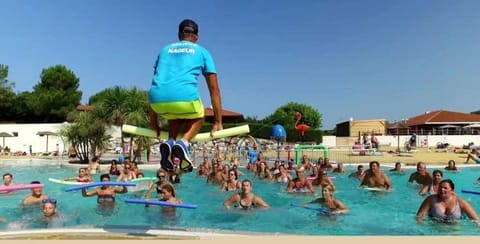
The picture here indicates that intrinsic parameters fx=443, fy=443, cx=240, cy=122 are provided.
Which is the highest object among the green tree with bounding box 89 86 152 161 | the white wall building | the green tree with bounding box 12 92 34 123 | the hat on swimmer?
the green tree with bounding box 12 92 34 123

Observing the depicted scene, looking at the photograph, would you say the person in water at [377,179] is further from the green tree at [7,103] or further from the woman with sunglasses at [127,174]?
the green tree at [7,103]

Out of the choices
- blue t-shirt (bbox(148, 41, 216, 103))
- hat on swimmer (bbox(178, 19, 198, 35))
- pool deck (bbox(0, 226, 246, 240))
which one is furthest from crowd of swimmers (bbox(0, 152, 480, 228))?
hat on swimmer (bbox(178, 19, 198, 35))

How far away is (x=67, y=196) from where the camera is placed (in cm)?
1168

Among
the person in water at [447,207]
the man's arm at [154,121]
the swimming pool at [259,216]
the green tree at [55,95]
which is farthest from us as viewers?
the green tree at [55,95]

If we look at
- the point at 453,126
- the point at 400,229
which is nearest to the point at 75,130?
the point at 400,229

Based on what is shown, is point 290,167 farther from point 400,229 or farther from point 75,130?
point 75,130

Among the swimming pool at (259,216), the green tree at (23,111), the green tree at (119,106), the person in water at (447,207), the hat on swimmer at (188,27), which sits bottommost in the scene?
the swimming pool at (259,216)

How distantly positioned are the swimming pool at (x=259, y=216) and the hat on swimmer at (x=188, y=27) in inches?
110

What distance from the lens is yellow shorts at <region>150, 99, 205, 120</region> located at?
3492 millimetres

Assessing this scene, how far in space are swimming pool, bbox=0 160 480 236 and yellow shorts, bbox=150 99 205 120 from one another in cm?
239

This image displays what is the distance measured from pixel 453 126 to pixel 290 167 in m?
37.5

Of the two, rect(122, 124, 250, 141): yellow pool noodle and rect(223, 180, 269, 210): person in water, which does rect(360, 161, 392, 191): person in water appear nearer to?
rect(223, 180, 269, 210): person in water

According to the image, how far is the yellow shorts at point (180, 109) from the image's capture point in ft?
11.5

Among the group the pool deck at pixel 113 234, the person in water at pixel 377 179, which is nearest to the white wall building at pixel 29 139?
the person in water at pixel 377 179
